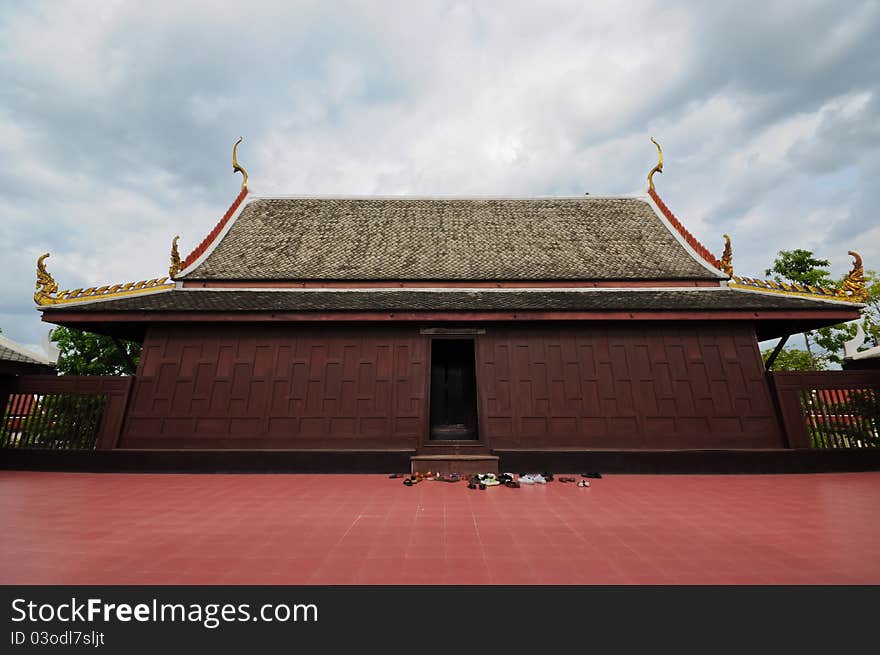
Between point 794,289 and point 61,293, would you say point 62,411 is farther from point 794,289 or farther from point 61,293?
point 794,289

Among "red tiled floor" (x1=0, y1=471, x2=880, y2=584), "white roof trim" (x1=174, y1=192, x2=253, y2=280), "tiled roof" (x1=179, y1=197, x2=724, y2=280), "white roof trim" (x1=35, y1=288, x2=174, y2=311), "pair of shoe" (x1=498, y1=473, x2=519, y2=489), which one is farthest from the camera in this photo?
A: "tiled roof" (x1=179, y1=197, x2=724, y2=280)

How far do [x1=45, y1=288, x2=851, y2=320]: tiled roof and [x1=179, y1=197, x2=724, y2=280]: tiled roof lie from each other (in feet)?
2.31

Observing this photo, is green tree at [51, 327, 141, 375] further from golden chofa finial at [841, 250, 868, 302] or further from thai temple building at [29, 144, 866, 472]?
golden chofa finial at [841, 250, 868, 302]

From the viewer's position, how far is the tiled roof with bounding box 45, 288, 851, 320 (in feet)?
24.7

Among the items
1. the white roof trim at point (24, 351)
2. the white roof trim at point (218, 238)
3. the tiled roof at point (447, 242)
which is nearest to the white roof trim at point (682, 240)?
the tiled roof at point (447, 242)

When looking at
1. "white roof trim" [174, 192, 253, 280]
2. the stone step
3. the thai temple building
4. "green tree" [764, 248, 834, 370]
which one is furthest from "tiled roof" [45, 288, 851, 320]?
"green tree" [764, 248, 834, 370]

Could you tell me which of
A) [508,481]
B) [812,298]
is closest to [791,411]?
[812,298]

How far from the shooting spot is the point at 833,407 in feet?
23.9

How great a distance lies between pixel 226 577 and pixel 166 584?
0.38 meters

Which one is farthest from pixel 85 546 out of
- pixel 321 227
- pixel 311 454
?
pixel 321 227

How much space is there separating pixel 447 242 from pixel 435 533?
8.55 m

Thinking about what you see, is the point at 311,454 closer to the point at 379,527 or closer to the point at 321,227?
the point at 379,527

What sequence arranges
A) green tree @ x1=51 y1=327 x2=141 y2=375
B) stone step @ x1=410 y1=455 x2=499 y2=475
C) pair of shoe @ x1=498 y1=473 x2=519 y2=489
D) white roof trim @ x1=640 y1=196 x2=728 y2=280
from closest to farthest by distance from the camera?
1. pair of shoe @ x1=498 y1=473 x2=519 y2=489
2. stone step @ x1=410 y1=455 x2=499 y2=475
3. white roof trim @ x1=640 y1=196 x2=728 y2=280
4. green tree @ x1=51 y1=327 x2=141 y2=375

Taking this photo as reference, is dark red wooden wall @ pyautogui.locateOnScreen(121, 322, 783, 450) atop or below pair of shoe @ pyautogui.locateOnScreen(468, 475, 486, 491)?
atop
